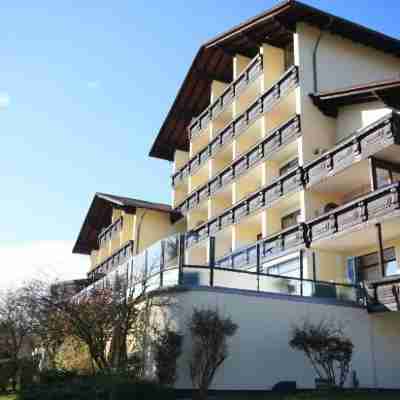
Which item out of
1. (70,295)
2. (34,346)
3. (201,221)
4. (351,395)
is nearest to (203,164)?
(201,221)

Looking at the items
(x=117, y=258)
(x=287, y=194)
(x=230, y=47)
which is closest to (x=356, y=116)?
(x=287, y=194)

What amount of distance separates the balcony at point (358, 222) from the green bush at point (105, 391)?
9.62m

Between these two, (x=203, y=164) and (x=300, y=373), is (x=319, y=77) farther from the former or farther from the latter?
(x=300, y=373)

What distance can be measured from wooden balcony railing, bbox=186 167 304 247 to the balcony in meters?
2.48

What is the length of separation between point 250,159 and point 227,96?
5919 millimetres

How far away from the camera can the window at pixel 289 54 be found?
2978cm

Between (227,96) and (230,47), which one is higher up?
(230,47)

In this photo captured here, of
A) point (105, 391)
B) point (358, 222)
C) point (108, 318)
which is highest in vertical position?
point (358, 222)

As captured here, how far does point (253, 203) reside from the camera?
28.8 m

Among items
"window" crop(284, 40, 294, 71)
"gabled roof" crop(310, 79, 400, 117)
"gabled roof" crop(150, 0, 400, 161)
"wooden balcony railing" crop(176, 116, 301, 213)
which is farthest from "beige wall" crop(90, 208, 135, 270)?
"gabled roof" crop(310, 79, 400, 117)

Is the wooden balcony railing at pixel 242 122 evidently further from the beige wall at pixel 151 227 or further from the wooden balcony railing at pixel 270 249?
the wooden balcony railing at pixel 270 249

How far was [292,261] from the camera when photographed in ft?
81.3

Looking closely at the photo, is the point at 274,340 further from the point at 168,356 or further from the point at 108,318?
the point at 108,318

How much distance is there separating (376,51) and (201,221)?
14.5 meters
